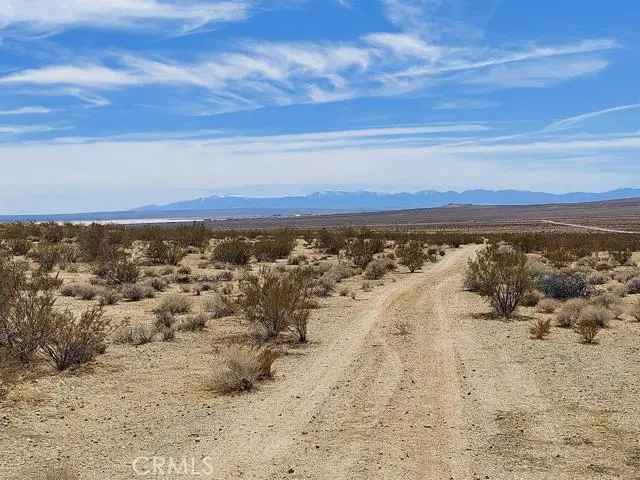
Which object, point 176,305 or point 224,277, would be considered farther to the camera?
point 224,277

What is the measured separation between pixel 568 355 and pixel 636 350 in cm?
163

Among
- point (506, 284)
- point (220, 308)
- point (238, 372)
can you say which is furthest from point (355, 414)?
point (506, 284)

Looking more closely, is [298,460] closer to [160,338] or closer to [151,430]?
[151,430]

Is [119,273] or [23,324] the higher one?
[23,324]

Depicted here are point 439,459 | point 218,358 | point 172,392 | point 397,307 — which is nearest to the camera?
point 439,459

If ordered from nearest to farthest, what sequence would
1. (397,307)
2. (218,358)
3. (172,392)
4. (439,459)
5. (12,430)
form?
1. (439,459)
2. (12,430)
3. (172,392)
4. (218,358)
5. (397,307)

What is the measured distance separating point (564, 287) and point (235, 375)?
47.0 feet

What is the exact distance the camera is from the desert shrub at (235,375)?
10031 millimetres

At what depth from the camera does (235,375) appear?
1013 cm

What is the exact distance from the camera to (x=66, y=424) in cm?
841

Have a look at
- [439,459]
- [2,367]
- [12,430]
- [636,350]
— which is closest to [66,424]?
[12,430]

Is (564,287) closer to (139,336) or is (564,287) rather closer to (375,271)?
(375,271)

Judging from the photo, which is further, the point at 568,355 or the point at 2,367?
the point at 568,355

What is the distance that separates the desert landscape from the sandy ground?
0.11ft
